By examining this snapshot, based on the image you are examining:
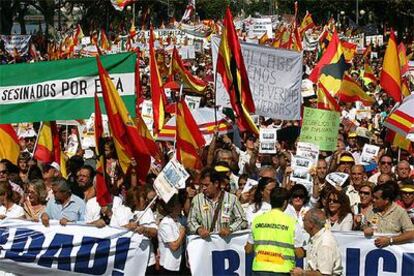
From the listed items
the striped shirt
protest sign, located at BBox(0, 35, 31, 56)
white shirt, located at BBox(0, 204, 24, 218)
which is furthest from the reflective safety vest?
protest sign, located at BBox(0, 35, 31, 56)

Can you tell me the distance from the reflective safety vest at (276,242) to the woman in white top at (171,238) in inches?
45.9

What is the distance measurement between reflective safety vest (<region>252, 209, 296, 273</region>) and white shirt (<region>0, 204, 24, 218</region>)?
286 centimetres

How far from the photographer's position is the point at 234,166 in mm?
12820

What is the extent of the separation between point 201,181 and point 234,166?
2.37 m

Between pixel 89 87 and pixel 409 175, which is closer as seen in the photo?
pixel 409 175

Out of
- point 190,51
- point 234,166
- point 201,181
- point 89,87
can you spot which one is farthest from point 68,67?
point 190,51

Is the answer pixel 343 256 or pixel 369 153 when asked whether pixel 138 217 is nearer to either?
pixel 343 256

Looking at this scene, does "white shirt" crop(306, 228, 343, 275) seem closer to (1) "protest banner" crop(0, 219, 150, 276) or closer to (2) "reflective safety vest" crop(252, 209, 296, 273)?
(2) "reflective safety vest" crop(252, 209, 296, 273)

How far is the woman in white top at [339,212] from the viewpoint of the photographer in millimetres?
9828

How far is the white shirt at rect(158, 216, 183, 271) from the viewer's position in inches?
394

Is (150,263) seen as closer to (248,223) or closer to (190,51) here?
(248,223)

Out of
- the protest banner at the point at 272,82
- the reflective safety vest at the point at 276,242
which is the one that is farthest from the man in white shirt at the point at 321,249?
the protest banner at the point at 272,82

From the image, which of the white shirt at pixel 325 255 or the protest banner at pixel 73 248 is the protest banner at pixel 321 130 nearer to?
the protest banner at pixel 73 248

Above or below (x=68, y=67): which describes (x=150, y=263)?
below
